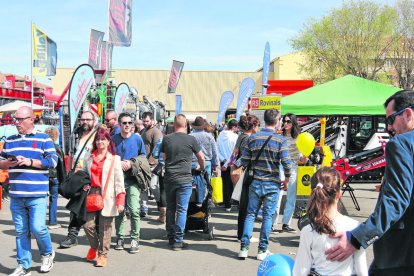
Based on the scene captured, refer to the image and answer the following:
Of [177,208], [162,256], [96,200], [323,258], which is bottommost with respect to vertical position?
[162,256]

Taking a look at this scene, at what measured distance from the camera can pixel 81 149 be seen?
255 inches

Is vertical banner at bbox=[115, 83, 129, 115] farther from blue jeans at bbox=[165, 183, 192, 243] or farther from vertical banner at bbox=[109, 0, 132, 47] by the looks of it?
blue jeans at bbox=[165, 183, 192, 243]

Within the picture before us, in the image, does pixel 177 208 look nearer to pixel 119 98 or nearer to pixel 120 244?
pixel 120 244

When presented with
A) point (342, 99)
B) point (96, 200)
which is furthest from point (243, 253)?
point (342, 99)

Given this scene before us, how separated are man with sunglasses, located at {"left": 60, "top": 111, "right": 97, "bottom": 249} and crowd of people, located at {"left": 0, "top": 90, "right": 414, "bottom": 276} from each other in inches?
0.6

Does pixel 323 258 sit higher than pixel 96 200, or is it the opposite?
pixel 323 258

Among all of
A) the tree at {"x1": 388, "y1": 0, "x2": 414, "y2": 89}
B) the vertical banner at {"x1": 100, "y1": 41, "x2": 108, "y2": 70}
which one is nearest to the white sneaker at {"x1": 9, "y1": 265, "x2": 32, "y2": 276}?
the vertical banner at {"x1": 100, "y1": 41, "x2": 108, "y2": 70}

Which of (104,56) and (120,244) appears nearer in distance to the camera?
(120,244)

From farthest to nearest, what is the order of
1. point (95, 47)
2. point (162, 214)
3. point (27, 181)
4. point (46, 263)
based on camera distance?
point (95, 47) < point (162, 214) < point (46, 263) < point (27, 181)

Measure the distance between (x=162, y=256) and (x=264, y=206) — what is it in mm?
1517

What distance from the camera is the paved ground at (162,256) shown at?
17.6 feet

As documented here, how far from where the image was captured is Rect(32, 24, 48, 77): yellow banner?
17281 millimetres

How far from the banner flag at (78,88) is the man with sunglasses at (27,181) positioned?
12.5 ft

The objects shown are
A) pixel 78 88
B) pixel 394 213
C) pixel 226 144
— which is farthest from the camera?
pixel 226 144
